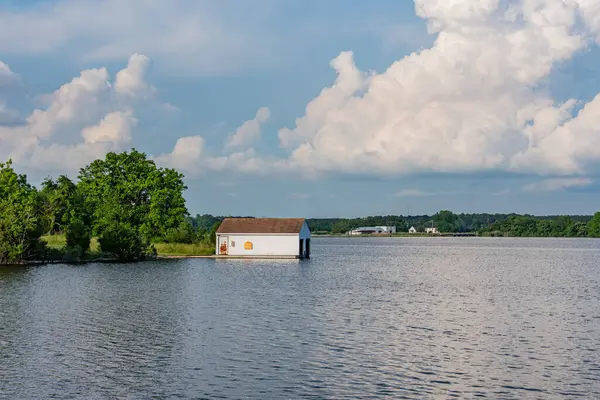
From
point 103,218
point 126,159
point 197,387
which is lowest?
point 197,387

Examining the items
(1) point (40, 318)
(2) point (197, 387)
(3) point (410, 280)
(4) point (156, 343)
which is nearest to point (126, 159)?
(3) point (410, 280)

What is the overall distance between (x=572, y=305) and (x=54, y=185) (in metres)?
85.6

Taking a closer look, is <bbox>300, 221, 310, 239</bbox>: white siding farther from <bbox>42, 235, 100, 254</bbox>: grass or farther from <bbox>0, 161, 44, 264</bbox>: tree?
<bbox>0, 161, 44, 264</bbox>: tree

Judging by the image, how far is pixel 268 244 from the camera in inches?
3364

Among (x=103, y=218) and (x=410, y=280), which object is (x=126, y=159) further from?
(x=410, y=280)

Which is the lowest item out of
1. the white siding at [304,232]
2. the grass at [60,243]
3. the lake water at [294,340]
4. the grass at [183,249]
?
the lake water at [294,340]

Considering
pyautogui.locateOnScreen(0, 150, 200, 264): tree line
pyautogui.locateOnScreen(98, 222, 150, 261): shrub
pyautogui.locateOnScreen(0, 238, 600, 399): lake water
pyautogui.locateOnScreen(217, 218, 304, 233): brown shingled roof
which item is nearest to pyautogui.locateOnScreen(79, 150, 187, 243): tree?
pyautogui.locateOnScreen(0, 150, 200, 264): tree line

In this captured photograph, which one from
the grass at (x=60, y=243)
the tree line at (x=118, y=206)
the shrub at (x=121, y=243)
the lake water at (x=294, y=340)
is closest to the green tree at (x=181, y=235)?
the tree line at (x=118, y=206)

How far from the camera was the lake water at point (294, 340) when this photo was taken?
21469mm

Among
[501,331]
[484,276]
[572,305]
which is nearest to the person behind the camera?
[501,331]

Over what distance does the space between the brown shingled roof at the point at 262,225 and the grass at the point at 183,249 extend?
6.97m

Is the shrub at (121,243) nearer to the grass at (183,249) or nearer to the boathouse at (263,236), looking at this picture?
the grass at (183,249)

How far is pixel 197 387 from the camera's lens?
21.3 meters

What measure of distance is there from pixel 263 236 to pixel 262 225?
1385 mm
